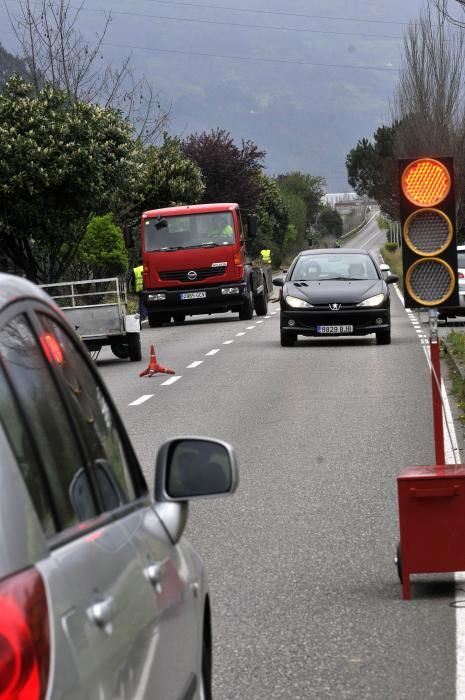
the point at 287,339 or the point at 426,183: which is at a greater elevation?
the point at 426,183

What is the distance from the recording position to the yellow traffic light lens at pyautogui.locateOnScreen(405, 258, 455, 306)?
28.8 ft

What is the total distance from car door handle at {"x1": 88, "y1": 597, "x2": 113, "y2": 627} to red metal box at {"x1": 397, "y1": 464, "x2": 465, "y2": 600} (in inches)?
172

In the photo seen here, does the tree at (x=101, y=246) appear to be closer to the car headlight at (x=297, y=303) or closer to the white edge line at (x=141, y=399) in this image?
the car headlight at (x=297, y=303)

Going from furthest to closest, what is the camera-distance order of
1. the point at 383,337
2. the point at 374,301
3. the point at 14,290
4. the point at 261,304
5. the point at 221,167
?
the point at 221,167, the point at 261,304, the point at 383,337, the point at 374,301, the point at 14,290

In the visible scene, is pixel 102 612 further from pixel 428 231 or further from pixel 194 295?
pixel 194 295

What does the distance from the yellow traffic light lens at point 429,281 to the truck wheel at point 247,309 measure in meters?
27.2

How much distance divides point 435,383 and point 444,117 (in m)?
69.1

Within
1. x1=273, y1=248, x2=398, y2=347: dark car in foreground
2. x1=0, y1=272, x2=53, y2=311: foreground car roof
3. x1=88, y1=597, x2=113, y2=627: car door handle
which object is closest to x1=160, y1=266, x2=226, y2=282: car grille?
x1=273, y1=248, x2=398, y2=347: dark car in foreground

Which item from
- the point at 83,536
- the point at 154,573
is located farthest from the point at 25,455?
the point at 154,573

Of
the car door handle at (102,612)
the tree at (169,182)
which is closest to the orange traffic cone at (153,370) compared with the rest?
the car door handle at (102,612)

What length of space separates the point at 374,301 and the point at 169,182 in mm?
28568

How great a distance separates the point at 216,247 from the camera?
35.1 meters

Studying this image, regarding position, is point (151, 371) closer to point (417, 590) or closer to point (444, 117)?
point (417, 590)

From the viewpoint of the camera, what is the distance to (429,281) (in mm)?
8828
